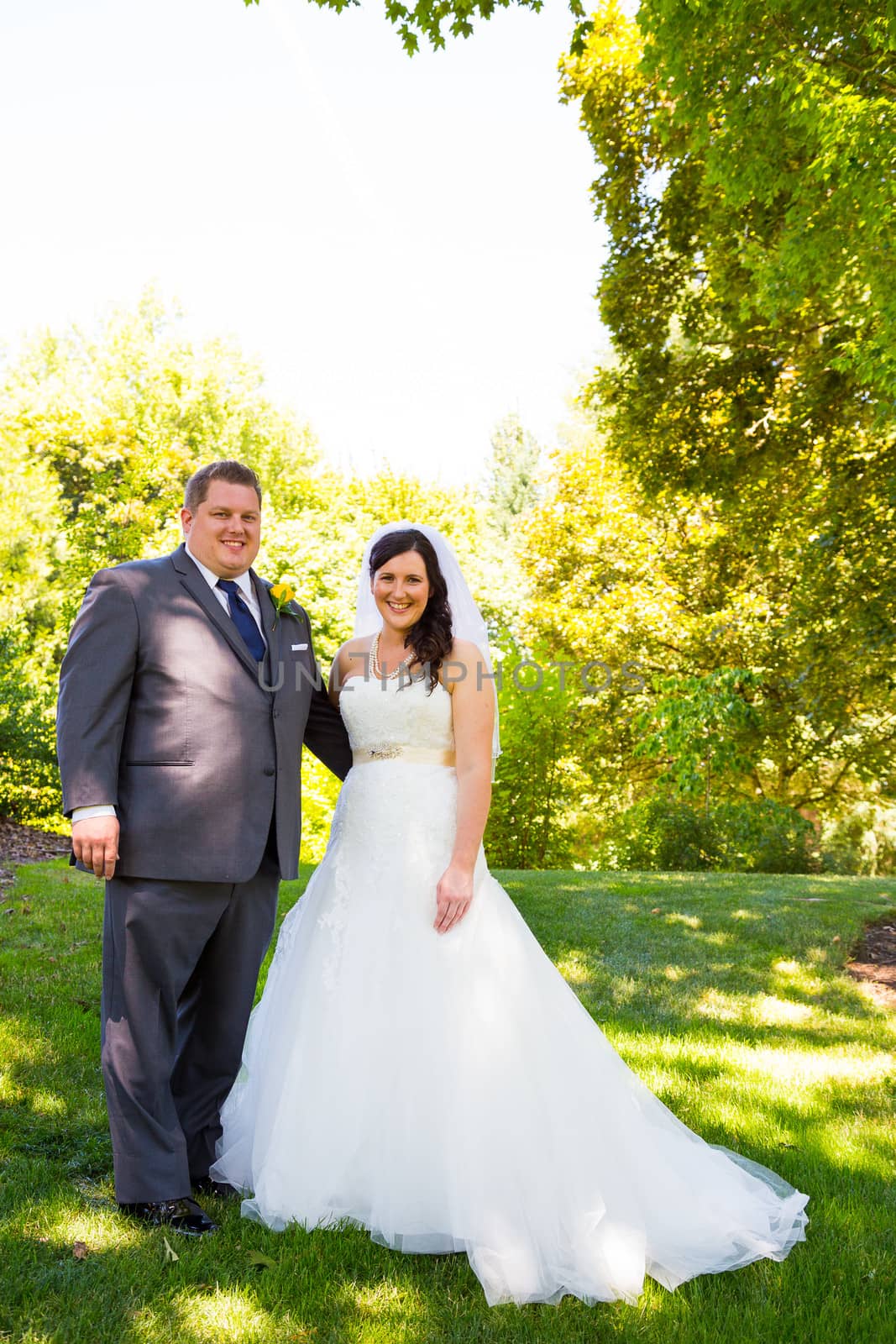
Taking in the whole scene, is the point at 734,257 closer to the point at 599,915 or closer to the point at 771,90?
the point at 771,90

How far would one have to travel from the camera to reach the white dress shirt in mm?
2832

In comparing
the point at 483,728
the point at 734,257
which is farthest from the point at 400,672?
the point at 734,257

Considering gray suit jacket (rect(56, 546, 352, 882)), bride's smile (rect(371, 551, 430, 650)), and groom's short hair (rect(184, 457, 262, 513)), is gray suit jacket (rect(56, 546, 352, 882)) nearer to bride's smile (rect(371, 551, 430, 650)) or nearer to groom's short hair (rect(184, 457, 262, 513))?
groom's short hair (rect(184, 457, 262, 513))

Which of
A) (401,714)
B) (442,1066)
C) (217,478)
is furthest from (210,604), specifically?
(442,1066)

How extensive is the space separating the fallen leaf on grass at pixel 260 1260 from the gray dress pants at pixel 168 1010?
0.34 meters

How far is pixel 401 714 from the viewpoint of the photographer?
10.9 feet

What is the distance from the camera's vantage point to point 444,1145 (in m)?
2.83

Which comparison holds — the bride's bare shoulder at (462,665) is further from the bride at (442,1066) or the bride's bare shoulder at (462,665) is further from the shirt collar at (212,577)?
the shirt collar at (212,577)

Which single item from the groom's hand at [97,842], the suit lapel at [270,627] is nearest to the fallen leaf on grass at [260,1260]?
the groom's hand at [97,842]

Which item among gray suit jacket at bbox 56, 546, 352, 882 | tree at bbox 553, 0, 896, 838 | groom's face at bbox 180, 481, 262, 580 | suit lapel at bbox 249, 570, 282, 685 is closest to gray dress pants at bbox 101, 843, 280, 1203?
gray suit jacket at bbox 56, 546, 352, 882

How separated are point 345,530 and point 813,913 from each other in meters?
16.5

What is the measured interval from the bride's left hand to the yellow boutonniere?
1.07 meters

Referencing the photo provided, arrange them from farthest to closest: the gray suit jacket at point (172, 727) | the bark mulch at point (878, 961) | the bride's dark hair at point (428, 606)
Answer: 1. the bark mulch at point (878, 961)
2. the bride's dark hair at point (428, 606)
3. the gray suit jacket at point (172, 727)

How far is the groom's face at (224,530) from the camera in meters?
3.18
